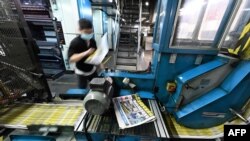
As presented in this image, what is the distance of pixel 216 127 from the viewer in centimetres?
154

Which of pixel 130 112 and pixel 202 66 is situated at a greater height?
pixel 202 66

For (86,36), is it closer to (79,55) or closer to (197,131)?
(79,55)

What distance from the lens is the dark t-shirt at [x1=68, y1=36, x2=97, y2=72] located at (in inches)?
62.6

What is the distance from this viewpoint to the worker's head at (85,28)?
4.94 ft

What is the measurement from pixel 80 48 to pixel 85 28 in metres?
0.28

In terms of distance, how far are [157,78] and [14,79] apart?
1980mm

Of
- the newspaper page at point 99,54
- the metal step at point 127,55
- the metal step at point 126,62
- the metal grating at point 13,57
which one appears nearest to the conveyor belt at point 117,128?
the newspaper page at point 99,54

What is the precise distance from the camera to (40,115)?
1581 mm

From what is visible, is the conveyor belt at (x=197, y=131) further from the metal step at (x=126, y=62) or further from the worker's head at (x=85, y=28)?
the metal step at (x=126, y=62)

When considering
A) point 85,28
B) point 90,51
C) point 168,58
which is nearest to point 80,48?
point 90,51

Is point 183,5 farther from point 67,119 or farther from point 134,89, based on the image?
point 67,119

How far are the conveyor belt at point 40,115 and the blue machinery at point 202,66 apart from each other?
16.1 inches

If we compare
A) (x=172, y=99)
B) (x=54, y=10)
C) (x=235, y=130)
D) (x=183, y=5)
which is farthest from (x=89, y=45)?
(x=54, y=10)

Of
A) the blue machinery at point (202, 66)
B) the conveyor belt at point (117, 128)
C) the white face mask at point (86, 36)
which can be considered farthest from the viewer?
the white face mask at point (86, 36)
